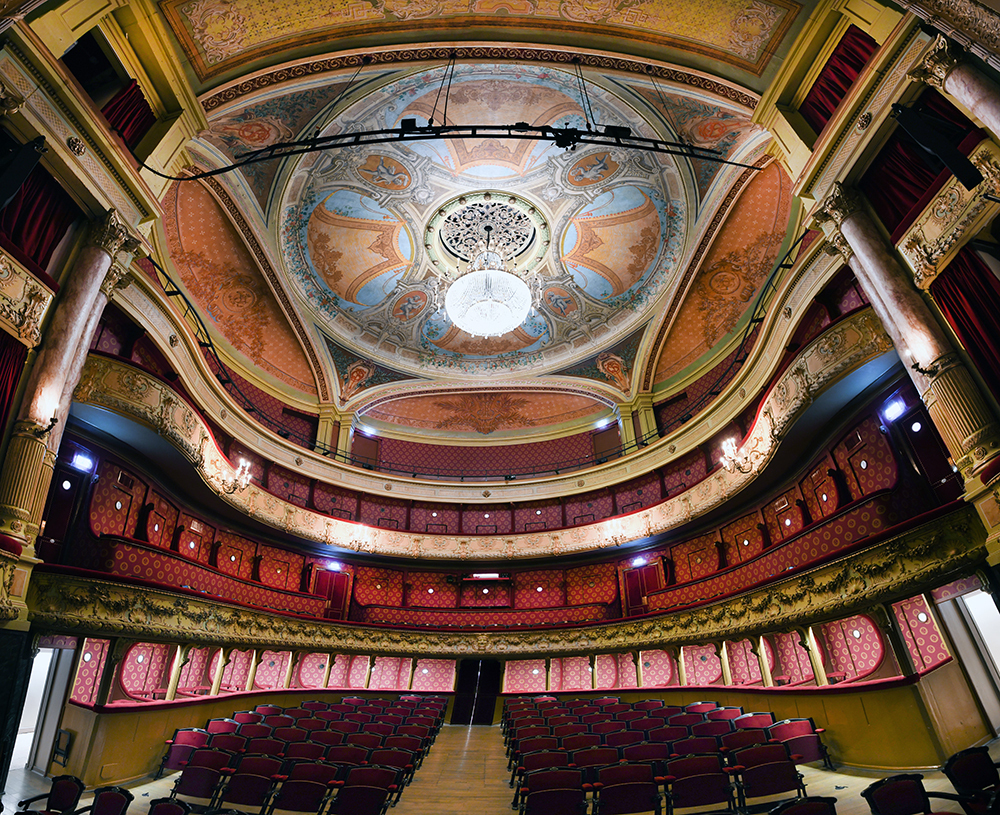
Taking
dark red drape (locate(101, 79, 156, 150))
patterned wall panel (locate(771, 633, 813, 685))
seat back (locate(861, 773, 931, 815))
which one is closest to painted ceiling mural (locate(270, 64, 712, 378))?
dark red drape (locate(101, 79, 156, 150))

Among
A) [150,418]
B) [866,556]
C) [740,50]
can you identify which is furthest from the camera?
[150,418]

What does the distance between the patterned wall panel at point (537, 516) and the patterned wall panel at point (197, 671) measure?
Result: 9233 millimetres

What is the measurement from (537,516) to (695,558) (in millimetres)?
5359

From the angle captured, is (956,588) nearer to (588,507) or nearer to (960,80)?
(960,80)

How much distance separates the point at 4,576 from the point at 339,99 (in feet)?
33.9

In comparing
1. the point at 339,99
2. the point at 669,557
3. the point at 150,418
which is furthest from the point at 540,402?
the point at 150,418

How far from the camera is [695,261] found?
14828mm

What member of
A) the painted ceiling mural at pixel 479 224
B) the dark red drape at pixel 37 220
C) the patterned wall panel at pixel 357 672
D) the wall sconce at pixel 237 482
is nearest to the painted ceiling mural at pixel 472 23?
the dark red drape at pixel 37 220

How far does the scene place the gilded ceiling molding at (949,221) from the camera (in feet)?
17.1

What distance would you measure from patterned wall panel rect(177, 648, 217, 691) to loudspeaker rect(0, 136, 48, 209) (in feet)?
29.8

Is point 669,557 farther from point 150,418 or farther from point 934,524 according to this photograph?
point 150,418

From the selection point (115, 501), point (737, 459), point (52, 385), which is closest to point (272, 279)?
point (115, 501)

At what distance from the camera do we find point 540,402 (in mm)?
19797

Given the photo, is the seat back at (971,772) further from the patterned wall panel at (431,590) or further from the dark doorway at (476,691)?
the patterned wall panel at (431,590)
